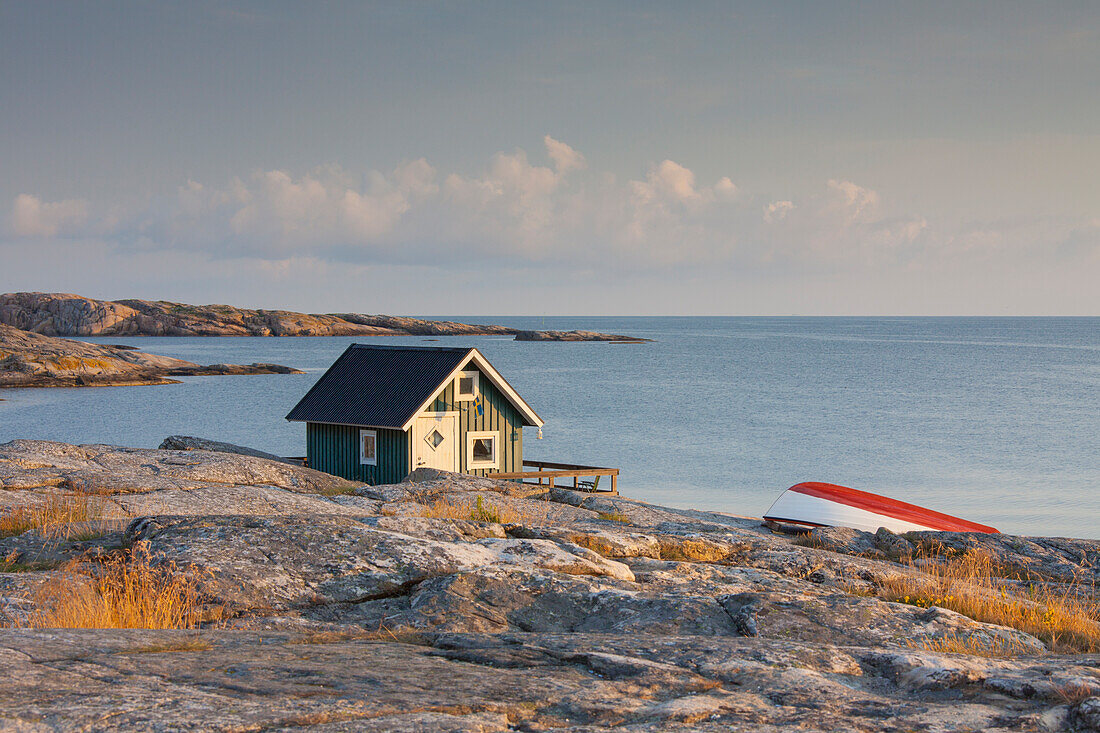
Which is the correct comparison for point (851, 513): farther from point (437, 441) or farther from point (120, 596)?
point (120, 596)

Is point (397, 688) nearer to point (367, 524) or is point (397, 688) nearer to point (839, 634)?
point (839, 634)

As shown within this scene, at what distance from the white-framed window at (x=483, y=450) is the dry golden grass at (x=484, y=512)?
15961 mm

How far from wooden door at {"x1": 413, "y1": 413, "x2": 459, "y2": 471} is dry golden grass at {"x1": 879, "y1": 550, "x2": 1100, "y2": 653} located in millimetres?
18788

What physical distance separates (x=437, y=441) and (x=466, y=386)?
2270mm

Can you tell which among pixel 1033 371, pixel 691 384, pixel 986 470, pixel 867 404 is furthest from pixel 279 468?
pixel 1033 371

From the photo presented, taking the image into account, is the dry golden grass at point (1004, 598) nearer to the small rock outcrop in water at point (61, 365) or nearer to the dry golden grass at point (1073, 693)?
the dry golden grass at point (1073, 693)

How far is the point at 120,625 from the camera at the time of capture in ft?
19.9

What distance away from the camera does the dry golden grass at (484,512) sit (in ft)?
38.3

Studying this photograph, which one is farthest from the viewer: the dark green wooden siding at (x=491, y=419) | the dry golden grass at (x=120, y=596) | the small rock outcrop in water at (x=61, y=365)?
the small rock outcrop in water at (x=61, y=365)

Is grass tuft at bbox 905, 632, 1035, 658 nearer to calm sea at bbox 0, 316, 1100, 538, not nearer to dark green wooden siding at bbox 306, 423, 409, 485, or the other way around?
dark green wooden siding at bbox 306, 423, 409, 485

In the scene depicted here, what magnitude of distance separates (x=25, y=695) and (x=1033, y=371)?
5541 inches

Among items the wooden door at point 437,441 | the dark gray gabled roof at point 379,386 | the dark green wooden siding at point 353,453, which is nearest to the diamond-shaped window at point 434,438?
the wooden door at point 437,441

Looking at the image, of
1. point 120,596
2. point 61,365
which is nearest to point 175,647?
point 120,596

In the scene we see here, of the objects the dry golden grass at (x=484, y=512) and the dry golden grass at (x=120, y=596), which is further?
the dry golden grass at (x=484, y=512)
